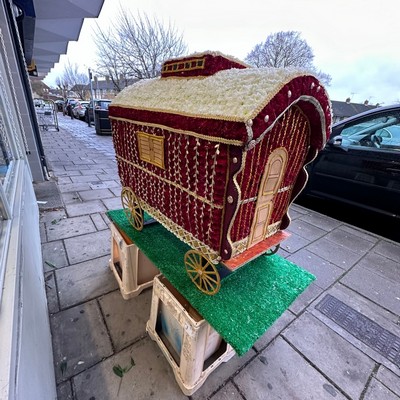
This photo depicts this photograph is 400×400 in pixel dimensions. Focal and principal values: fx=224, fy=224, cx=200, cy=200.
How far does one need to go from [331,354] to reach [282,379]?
457 mm

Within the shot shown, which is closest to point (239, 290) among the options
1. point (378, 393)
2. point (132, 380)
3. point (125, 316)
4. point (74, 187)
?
point (132, 380)

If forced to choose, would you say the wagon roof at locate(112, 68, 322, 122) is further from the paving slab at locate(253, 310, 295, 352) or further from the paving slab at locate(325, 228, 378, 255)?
the paving slab at locate(325, 228, 378, 255)

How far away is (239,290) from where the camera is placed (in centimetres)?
134

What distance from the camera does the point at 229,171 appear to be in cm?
92

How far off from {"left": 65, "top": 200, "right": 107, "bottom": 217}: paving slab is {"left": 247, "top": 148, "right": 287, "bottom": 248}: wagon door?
2.71 metres

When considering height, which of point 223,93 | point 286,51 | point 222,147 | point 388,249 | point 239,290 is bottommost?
point 388,249

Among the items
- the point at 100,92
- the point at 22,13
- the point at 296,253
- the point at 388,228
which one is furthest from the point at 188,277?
the point at 100,92

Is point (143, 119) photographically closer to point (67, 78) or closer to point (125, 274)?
point (125, 274)

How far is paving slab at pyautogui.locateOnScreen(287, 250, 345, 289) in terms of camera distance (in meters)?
2.31

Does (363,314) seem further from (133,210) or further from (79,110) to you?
(79,110)

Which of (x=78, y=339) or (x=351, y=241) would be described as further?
(x=351, y=241)

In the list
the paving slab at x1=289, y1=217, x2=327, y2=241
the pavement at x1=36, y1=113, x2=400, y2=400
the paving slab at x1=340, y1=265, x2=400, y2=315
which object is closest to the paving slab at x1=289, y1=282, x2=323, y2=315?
the pavement at x1=36, y1=113, x2=400, y2=400

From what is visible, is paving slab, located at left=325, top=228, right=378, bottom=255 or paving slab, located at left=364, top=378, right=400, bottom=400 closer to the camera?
paving slab, located at left=364, top=378, right=400, bottom=400

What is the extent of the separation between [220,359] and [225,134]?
138 centimetres
